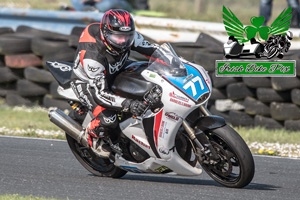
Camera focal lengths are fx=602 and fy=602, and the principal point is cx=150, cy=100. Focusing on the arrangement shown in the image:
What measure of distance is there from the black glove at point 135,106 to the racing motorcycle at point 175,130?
0.07m

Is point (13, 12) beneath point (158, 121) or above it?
beneath

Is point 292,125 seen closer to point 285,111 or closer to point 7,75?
point 285,111

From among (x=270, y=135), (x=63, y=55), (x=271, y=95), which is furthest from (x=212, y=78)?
(x=63, y=55)

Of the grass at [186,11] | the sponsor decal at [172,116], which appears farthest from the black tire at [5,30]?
the sponsor decal at [172,116]

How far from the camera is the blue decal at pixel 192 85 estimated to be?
4.87 meters

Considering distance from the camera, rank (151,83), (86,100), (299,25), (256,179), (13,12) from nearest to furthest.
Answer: (151,83) < (86,100) < (256,179) < (299,25) < (13,12)

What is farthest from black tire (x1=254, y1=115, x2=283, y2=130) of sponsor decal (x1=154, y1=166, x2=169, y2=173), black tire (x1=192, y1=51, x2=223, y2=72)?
sponsor decal (x1=154, y1=166, x2=169, y2=173)

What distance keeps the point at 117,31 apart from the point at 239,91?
415 centimetres

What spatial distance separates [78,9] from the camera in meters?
13.3

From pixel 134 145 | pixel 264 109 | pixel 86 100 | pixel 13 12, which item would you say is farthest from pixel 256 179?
pixel 13 12

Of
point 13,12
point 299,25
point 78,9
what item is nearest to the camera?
point 299,25

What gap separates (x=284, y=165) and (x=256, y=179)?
858mm

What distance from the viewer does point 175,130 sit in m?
5.03

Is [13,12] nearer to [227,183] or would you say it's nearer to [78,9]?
[78,9]
